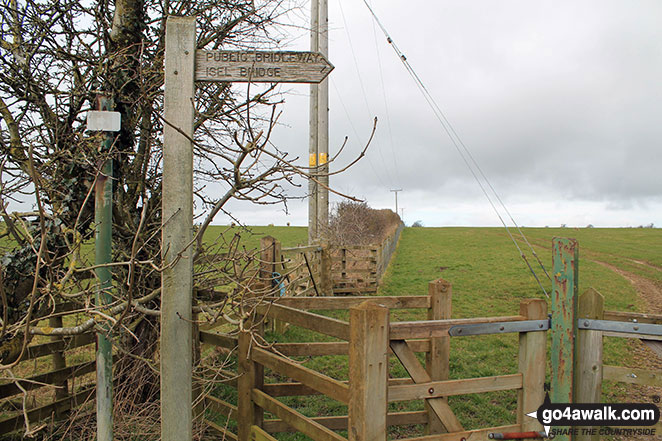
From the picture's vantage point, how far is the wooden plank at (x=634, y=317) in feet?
11.6

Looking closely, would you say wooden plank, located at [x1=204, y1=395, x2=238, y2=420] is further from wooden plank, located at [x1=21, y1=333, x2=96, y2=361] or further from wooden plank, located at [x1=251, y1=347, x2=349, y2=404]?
wooden plank, located at [x1=21, y1=333, x2=96, y2=361]

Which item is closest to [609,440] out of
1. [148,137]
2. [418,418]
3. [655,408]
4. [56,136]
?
[655,408]

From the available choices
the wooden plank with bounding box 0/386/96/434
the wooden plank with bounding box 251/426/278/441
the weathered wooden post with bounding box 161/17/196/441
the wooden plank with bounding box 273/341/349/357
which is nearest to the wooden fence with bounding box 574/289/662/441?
the wooden plank with bounding box 273/341/349/357

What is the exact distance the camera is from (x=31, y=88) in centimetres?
386

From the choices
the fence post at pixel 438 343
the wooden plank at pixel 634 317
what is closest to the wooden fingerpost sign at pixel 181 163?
the fence post at pixel 438 343

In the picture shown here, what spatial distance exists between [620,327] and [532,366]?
765mm

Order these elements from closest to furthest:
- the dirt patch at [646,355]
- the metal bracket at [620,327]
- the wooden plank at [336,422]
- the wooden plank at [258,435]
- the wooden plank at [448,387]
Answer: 1. the wooden plank at [448,387]
2. the metal bracket at [620,327]
3. the wooden plank at [258,435]
4. the wooden plank at [336,422]
5. the dirt patch at [646,355]

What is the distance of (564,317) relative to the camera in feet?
A: 11.4

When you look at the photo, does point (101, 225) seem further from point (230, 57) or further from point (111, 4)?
point (111, 4)

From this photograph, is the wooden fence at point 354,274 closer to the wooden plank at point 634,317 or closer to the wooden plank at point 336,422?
the wooden plank at point 336,422

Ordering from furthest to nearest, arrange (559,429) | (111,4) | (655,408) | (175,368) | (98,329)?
(111,4)
(655,408)
(559,429)
(175,368)
(98,329)

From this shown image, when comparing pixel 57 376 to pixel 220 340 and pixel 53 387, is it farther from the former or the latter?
pixel 220 340

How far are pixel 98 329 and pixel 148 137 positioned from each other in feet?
7.56

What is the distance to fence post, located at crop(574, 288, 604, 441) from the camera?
11.5 feet
